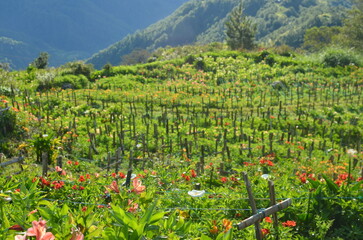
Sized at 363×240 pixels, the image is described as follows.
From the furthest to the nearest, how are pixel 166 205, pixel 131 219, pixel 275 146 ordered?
pixel 275 146, pixel 166 205, pixel 131 219

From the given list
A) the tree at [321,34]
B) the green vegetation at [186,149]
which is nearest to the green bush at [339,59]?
the green vegetation at [186,149]

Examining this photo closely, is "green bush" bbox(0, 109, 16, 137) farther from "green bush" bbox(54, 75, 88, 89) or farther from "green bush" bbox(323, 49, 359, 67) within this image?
"green bush" bbox(323, 49, 359, 67)

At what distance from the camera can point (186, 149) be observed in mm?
8664

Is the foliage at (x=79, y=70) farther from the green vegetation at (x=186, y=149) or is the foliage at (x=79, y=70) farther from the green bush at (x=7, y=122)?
the green bush at (x=7, y=122)

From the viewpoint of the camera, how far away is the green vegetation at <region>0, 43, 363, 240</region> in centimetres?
318

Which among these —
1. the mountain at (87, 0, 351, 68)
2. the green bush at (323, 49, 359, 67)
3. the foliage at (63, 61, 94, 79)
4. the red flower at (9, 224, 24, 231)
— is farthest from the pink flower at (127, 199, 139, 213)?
the mountain at (87, 0, 351, 68)

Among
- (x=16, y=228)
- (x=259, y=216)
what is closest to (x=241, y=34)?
(x=259, y=216)

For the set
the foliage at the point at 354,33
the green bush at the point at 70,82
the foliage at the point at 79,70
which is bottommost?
the green bush at the point at 70,82

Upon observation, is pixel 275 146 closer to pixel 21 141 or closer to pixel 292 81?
pixel 21 141

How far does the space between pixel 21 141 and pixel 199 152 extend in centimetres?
484

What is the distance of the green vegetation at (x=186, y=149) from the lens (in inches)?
125

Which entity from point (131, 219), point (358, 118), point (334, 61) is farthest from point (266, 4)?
point (131, 219)

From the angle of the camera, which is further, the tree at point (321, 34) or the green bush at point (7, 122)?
the tree at point (321, 34)

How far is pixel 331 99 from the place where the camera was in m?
16.8
